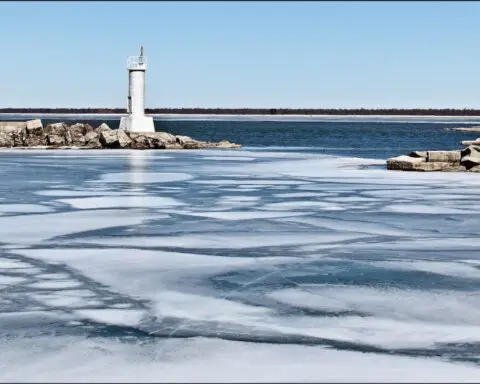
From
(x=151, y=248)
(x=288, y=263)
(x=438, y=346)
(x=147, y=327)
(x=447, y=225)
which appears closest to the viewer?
(x=438, y=346)

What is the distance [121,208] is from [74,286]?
18.1ft

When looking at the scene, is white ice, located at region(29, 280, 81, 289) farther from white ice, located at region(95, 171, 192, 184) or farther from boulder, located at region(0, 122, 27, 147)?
boulder, located at region(0, 122, 27, 147)

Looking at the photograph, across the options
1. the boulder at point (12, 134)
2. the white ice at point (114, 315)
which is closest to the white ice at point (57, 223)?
the white ice at point (114, 315)

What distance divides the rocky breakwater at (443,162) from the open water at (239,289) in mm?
7472

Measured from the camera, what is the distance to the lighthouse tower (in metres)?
39.4

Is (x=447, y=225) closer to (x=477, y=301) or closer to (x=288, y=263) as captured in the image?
(x=288, y=263)

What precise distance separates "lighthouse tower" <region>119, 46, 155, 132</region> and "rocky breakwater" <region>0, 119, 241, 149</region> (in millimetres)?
1250

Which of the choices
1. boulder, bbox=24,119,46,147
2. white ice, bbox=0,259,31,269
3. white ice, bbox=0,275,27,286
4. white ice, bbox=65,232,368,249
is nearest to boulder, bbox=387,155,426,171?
white ice, bbox=65,232,368,249

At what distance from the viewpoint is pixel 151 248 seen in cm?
841

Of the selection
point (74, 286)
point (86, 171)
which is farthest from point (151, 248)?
point (86, 171)

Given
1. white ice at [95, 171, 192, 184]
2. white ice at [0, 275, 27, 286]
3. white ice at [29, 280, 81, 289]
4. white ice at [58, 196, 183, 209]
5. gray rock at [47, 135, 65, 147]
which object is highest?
white ice at [29, 280, 81, 289]

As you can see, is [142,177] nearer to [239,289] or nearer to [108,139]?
[239,289]

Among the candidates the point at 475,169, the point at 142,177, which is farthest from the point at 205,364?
the point at 475,169

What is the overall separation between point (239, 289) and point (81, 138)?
32.6 metres
